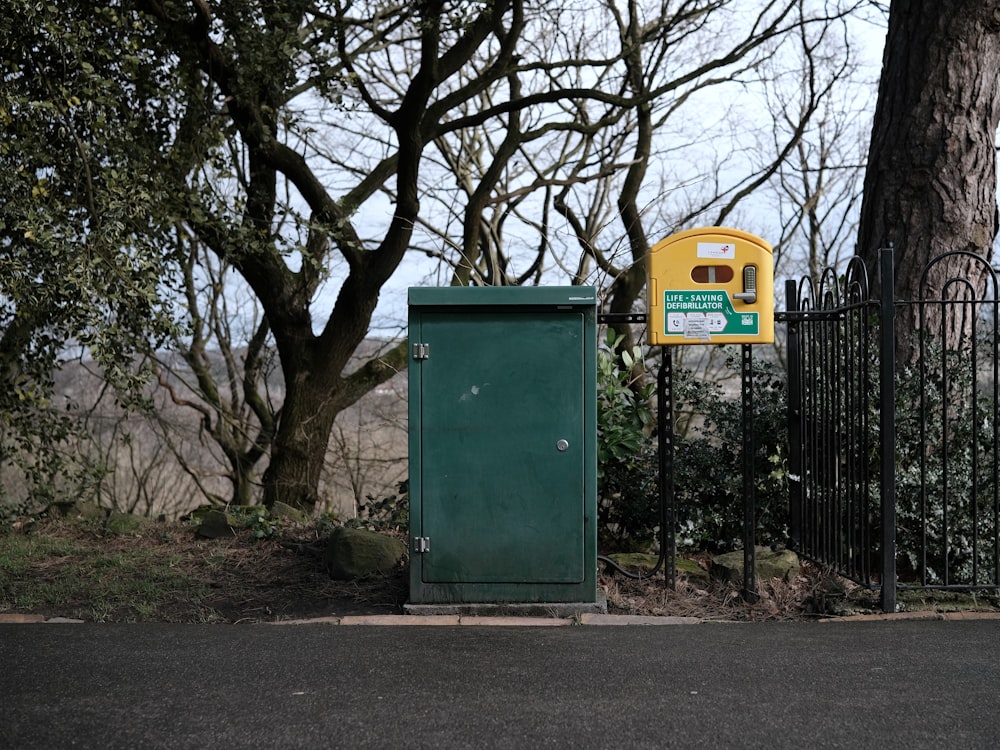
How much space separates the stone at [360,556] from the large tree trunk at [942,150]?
3.71m

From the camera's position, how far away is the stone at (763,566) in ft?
20.1

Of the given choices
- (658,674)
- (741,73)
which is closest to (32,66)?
Result: (658,674)

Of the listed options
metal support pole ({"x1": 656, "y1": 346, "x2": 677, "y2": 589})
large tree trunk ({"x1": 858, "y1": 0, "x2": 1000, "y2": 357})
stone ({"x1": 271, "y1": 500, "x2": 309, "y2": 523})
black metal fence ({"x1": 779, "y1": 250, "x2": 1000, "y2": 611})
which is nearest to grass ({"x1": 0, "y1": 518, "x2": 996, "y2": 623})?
metal support pole ({"x1": 656, "y1": 346, "x2": 677, "y2": 589})

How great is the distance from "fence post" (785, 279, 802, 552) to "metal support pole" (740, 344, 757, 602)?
1.80 ft

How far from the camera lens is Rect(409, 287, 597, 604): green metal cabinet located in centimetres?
550

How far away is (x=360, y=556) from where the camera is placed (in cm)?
632

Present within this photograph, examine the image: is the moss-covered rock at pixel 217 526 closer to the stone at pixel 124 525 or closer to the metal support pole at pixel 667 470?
the stone at pixel 124 525

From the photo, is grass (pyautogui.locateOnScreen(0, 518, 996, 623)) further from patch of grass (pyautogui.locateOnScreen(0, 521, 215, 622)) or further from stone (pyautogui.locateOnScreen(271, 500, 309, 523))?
stone (pyautogui.locateOnScreen(271, 500, 309, 523))

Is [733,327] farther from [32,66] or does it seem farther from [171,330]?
[32,66]

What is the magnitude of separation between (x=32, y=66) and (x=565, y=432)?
535 cm

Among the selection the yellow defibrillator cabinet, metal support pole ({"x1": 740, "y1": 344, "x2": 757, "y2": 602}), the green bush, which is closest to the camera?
the yellow defibrillator cabinet

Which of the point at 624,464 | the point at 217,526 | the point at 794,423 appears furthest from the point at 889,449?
the point at 217,526

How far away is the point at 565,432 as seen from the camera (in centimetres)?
550

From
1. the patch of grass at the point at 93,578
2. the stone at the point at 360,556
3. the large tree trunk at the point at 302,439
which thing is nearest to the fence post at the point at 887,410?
the stone at the point at 360,556
